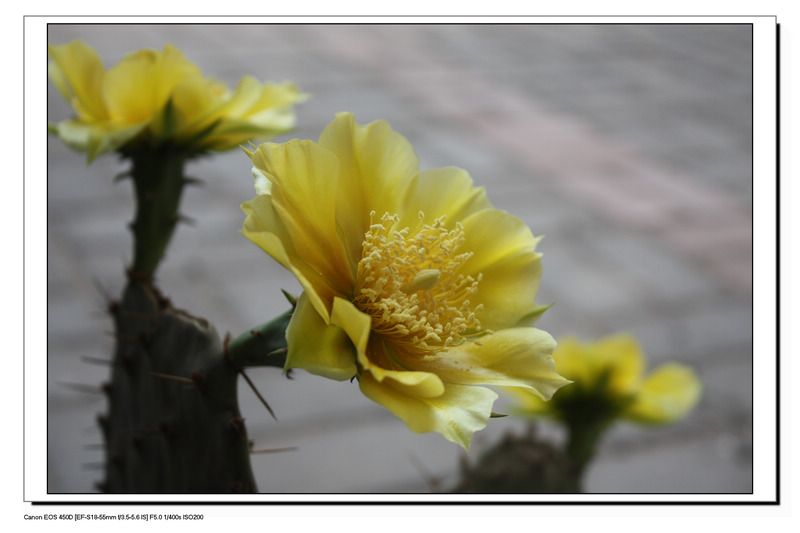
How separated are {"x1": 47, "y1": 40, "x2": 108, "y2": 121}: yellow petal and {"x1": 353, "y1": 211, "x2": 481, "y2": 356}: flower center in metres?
0.23

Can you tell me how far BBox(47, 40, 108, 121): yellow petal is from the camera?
48 cm

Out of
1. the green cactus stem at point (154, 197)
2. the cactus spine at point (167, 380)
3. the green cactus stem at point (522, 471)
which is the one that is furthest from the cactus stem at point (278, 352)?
the green cactus stem at point (522, 471)

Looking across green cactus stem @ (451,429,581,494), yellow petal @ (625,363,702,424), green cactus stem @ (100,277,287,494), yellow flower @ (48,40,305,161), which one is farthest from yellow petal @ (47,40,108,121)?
yellow petal @ (625,363,702,424)

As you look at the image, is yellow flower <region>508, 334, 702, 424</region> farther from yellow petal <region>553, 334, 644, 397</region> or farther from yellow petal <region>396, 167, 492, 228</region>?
yellow petal <region>396, 167, 492, 228</region>

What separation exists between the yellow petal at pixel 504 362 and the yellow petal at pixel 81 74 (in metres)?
0.28

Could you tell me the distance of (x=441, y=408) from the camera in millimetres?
339

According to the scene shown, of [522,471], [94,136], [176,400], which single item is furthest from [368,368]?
[522,471]

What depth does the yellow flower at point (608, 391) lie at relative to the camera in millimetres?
695

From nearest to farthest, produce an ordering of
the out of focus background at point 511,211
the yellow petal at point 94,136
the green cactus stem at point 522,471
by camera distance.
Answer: the yellow petal at point 94,136 → the green cactus stem at point 522,471 → the out of focus background at point 511,211

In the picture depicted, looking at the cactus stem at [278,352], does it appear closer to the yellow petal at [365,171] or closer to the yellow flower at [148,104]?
the yellow petal at [365,171]

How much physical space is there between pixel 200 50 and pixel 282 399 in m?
1.41

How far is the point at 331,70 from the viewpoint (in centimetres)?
244
